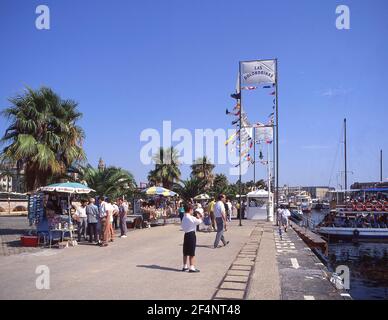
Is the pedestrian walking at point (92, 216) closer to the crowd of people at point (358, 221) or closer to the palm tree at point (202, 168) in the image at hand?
the crowd of people at point (358, 221)

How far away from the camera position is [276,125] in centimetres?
2727

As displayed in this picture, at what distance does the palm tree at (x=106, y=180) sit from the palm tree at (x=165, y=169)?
2639 centimetres

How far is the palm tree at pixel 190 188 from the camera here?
117 ft

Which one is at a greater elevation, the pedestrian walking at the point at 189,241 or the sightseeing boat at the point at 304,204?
the pedestrian walking at the point at 189,241

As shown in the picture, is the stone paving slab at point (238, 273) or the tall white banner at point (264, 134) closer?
the stone paving slab at point (238, 273)

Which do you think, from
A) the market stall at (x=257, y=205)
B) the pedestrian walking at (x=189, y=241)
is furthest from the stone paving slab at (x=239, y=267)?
the market stall at (x=257, y=205)

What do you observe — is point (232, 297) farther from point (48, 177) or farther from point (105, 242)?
point (48, 177)

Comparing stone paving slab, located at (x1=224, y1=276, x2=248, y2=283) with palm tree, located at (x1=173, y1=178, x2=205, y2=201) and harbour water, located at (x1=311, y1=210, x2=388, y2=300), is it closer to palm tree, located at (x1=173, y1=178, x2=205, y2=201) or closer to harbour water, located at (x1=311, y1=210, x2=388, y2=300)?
harbour water, located at (x1=311, y1=210, x2=388, y2=300)

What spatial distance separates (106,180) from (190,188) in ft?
47.9

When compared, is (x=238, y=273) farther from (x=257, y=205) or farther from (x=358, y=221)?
(x=358, y=221)

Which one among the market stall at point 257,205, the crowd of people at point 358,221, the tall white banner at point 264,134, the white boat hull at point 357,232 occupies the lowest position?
the white boat hull at point 357,232

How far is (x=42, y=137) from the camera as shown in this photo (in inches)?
730

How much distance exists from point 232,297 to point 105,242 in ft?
28.1

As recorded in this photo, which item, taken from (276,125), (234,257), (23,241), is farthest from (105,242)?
(276,125)
